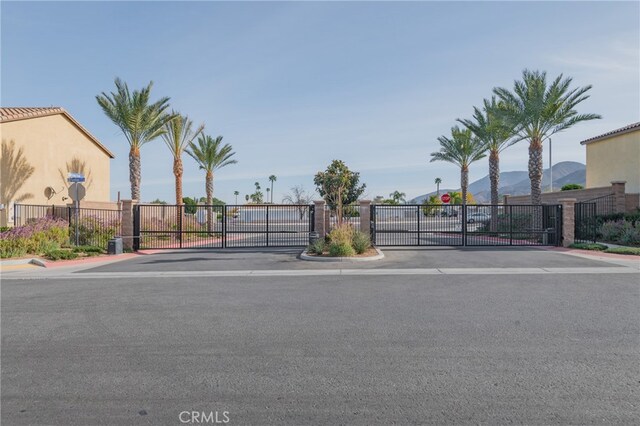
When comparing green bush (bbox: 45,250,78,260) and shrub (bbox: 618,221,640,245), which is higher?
shrub (bbox: 618,221,640,245)

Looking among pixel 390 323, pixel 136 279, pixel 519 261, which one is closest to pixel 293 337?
pixel 390 323

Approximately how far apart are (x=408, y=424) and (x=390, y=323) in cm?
310

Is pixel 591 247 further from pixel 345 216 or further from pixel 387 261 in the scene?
pixel 345 216

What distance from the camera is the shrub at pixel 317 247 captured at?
15.8m

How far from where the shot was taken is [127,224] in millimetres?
19359

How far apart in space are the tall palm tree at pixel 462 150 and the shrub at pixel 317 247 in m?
20.2

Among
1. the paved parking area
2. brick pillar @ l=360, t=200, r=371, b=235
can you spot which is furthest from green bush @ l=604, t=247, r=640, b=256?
brick pillar @ l=360, t=200, r=371, b=235

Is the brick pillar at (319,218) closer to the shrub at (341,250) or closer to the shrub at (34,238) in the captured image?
the shrub at (341,250)

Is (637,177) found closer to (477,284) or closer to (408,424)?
(477,284)

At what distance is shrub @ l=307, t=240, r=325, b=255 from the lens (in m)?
15.8

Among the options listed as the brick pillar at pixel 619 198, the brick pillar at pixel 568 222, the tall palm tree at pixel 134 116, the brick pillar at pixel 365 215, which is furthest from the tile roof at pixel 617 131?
the tall palm tree at pixel 134 116

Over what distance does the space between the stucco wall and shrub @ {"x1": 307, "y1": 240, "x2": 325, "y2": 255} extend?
21.8m

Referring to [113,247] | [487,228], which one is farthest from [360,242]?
[487,228]

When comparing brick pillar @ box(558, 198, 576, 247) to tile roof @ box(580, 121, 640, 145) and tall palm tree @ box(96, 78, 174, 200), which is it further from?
tall palm tree @ box(96, 78, 174, 200)
